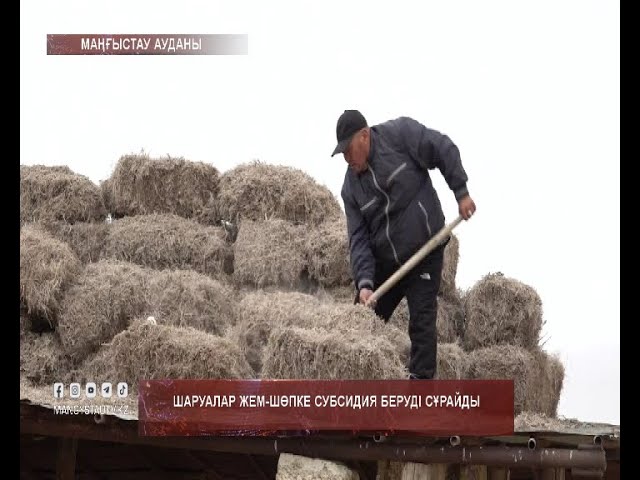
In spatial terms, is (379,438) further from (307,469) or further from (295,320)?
(295,320)

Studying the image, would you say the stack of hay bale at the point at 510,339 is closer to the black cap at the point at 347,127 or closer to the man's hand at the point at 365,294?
the man's hand at the point at 365,294

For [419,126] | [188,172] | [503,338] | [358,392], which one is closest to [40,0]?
[188,172]

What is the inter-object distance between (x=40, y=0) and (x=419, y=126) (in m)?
2.32

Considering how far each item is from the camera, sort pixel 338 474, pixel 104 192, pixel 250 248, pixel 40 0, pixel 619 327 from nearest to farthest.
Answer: pixel 338 474, pixel 619 327, pixel 40 0, pixel 250 248, pixel 104 192

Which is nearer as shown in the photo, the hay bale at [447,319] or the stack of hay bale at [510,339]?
the stack of hay bale at [510,339]

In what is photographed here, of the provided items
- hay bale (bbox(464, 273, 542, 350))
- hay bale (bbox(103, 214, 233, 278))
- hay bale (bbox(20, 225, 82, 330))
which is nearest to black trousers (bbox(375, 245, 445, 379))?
hay bale (bbox(464, 273, 542, 350))

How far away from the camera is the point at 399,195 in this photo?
269 inches

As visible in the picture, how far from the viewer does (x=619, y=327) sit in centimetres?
662

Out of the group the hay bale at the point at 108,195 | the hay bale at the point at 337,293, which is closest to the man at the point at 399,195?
the hay bale at the point at 337,293

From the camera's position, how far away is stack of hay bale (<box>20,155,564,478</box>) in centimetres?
658

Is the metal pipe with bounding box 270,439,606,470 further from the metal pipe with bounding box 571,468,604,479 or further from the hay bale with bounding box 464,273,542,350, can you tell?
the hay bale with bounding box 464,273,542,350

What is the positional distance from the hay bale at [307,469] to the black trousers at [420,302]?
92 centimetres

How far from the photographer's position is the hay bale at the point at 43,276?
7.27 metres
